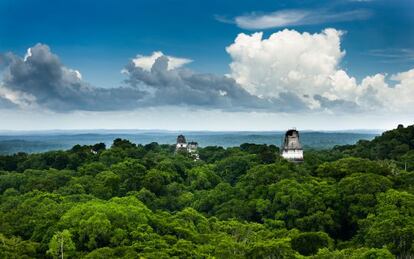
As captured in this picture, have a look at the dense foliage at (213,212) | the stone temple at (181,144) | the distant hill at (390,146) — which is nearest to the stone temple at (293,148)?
the dense foliage at (213,212)

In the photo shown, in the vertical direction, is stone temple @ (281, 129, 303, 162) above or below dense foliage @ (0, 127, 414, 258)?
above

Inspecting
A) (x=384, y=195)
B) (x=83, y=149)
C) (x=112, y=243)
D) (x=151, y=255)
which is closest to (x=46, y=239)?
(x=112, y=243)

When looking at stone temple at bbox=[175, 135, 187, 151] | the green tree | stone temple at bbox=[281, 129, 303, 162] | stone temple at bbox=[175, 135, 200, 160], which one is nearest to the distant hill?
stone temple at bbox=[281, 129, 303, 162]

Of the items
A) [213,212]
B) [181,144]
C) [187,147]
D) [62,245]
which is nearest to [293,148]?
[213,212]

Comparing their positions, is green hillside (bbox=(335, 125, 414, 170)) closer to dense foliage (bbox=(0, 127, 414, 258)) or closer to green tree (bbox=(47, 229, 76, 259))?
dense foliage (bbox=(0, 127, 414, 258))

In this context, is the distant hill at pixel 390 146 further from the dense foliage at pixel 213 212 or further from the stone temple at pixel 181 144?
the stone temple at pixel 181 144

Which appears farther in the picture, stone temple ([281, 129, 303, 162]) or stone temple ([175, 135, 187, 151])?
stone temple ([175, 135, 187, 151])
